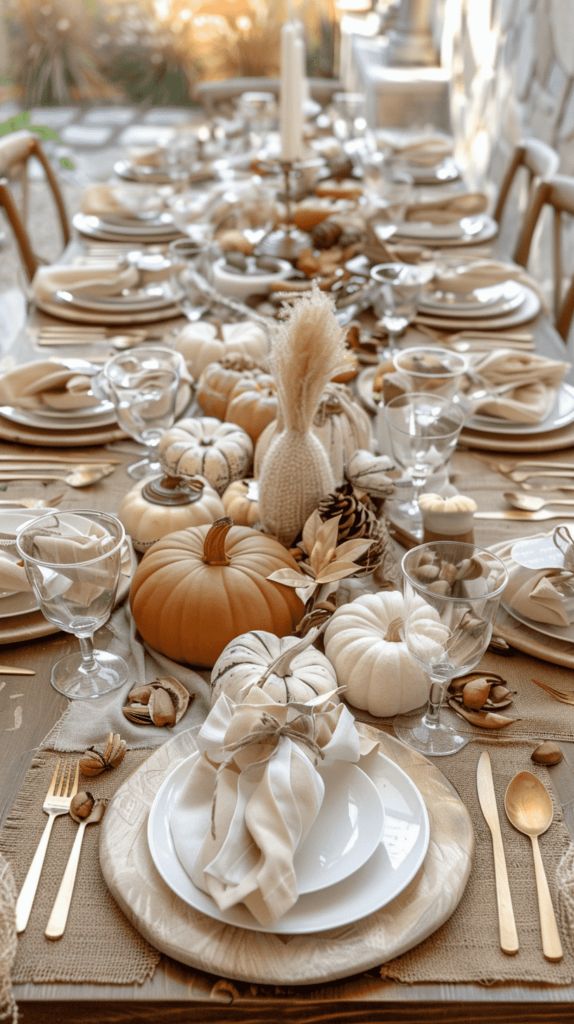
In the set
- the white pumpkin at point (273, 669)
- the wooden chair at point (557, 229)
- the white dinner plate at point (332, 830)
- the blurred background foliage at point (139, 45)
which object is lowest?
the blurred background foliage at point (139, 45)

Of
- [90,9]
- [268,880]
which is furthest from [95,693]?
[90,9]

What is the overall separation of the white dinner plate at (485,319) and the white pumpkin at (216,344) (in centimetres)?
41

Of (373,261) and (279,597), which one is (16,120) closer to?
(373,261)

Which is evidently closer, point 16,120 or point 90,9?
point 16,120

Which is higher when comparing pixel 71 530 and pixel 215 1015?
pixel 71 530

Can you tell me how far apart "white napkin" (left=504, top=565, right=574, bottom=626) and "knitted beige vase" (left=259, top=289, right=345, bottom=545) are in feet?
0.87

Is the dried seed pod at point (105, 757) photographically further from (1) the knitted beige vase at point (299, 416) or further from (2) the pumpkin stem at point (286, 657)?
(1) the knitted beige vase at point (299, 416)

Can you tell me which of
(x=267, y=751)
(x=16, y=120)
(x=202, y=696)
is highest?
(x=267, y=751)

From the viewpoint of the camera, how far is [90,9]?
22.2ft

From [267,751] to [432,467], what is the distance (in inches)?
23.9

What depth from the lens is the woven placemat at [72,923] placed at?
27.9 inches

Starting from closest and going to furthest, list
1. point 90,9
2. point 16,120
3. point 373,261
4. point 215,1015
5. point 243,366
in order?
point 215,1015 → point 243,366 → point 373,261 → point 16,120 → point 90,9

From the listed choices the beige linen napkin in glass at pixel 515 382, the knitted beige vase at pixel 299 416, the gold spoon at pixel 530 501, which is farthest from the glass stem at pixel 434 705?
the beige linen napkin in glass at pixel 515 382

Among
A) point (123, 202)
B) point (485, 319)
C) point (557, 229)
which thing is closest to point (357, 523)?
point (485, 319)
